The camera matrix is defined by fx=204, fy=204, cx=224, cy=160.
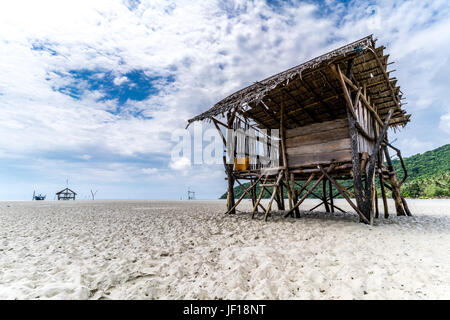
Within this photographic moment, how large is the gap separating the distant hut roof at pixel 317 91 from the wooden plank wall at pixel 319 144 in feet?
4.80

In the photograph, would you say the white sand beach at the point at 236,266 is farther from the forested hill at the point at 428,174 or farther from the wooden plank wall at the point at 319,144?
the forested hill at the point at 428,174

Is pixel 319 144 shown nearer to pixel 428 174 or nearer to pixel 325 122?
pixel 325 122

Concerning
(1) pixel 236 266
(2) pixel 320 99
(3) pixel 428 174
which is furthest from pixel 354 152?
(3) pixel 428 174

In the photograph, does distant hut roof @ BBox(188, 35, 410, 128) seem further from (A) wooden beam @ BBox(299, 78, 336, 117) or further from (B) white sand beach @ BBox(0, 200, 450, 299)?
(B) white sand beach @ BBox(0, 200, 450, 299)

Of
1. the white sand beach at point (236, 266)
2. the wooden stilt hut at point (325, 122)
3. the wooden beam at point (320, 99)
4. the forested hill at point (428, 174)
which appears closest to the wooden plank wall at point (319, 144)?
the wooden stilt hut at point (325, 122)

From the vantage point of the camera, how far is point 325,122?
791cm

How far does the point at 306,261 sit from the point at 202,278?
1.82 meters

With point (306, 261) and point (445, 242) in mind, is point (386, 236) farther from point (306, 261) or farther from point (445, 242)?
point (306, 261)

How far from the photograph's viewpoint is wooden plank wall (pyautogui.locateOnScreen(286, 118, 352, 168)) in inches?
292

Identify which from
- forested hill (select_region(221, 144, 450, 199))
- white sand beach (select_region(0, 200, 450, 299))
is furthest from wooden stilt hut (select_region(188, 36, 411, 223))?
forested hill (select_region(221, 144, 450, 199))

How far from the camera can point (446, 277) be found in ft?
9.31

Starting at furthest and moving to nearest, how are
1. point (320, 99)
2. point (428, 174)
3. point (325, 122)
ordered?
point (428, 174), point (320, 99), point (325, 122)

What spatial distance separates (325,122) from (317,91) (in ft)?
4.71
